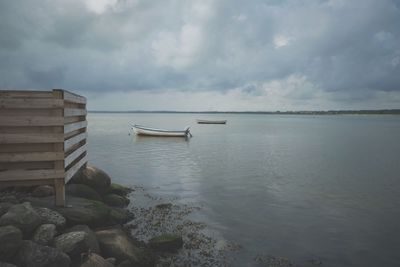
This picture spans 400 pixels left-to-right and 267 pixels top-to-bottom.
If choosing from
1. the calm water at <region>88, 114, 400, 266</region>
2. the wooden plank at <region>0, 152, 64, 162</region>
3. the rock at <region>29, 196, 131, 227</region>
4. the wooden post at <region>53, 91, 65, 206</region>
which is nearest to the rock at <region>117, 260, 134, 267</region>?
the rock at <region>29, 196, 131, 227</region>

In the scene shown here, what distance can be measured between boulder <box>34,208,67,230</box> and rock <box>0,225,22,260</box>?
1.21 meters

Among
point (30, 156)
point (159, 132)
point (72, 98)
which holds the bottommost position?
point (159, 132)

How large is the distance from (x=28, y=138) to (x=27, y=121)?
0.46 meters

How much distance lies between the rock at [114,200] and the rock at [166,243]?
15.9 ft

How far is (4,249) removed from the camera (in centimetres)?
689

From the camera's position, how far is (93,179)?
13789 millimetres

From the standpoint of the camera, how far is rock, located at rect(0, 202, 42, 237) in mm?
7609

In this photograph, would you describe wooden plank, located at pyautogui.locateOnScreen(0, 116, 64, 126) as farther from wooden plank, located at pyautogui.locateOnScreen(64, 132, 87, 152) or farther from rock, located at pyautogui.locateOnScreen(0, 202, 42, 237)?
rock, located at pyautogui.locateOnScreen(0, 202, 42, 237)

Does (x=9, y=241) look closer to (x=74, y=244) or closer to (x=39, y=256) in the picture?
(x=39, y=256)

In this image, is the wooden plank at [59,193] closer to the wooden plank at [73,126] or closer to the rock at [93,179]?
the wooden plank at [73,126]

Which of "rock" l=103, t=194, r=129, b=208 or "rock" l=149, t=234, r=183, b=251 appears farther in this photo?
"rock" l=103, t=194, r=129, b=208

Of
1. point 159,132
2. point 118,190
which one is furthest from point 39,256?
point 159,132

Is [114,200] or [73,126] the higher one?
[73,126]

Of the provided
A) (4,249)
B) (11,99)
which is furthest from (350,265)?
(11,99)
